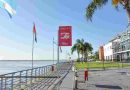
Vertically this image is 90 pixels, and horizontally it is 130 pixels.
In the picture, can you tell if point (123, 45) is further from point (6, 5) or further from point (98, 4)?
point (6, 5)

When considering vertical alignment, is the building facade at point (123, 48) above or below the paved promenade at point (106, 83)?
above

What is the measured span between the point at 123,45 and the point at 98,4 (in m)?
110

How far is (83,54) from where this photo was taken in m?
156

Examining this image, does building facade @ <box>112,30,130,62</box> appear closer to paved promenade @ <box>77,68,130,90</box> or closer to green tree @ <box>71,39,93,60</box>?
green tree @ <box>71,39,93,60</box>

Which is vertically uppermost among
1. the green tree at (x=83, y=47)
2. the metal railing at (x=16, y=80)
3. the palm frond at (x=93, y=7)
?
the green tree at (x=83, y=47)

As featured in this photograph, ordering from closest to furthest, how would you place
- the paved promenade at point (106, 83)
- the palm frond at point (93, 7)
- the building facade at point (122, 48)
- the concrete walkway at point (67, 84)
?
the concrete walkway at point (67, 84)
the paved promenade at point (106, 83)
the palm frond at point (93, 7)
the building facade at point (122, 48)

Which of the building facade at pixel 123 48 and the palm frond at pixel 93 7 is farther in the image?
the building facade at pixel 123 48

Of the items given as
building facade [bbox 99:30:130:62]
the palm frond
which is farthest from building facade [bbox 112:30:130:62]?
the palm frond

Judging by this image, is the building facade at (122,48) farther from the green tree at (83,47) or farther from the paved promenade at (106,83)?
the paved promenade at (106,83)

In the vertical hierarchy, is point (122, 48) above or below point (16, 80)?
above

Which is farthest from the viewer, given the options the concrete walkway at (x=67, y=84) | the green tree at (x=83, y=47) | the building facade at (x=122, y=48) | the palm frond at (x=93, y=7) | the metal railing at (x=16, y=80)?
the green tree at (x=83, y=47)

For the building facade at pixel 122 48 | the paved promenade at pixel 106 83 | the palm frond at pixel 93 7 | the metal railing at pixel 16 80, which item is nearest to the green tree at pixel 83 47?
the building facade at pixel 122 48

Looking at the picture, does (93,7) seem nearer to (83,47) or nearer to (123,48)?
(123,48)

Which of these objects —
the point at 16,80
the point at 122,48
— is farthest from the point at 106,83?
the point at 122,48
